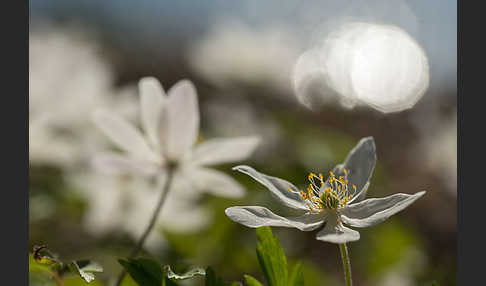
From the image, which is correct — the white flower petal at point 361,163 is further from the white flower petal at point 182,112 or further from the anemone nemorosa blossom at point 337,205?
the white flower petal at point 182,112

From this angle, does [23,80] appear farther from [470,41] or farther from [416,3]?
[416,3]

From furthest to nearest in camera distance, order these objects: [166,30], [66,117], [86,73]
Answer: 1. [166,30]
2. [86,73]
3. [66,117]

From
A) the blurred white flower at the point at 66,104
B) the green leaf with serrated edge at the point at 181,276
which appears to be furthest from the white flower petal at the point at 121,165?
the blurred white flower at the point at 66,104

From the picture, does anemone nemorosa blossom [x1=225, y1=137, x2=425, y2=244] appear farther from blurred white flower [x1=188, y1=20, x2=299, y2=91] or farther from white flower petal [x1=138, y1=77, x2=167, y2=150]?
blurred white flower [x1=188, y1=20, x2=299, y2=91]

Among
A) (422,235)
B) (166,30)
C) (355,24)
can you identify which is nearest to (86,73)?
(355,24)

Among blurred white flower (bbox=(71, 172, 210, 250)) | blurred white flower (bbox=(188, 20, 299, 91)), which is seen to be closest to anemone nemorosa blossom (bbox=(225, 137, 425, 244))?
blurred white flower (bbox=(71, 172, 210, 250))
